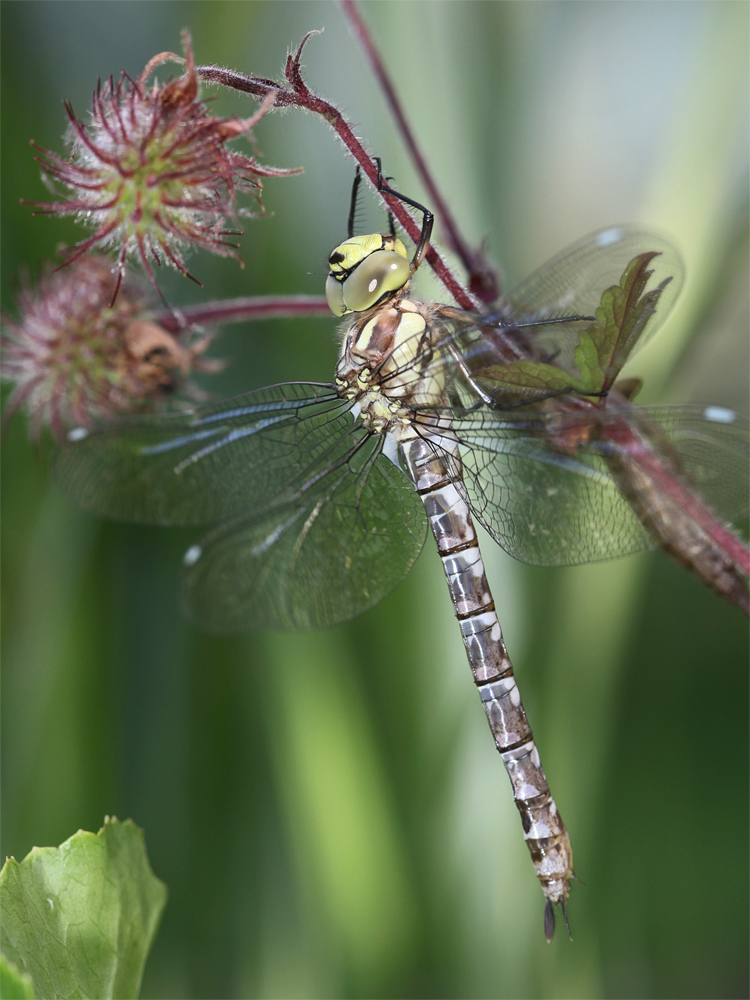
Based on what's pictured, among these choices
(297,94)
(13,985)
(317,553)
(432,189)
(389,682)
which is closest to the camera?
(13,985)

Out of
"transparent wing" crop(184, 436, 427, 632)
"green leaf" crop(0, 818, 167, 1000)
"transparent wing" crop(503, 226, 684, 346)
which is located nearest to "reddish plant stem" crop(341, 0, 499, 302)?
"transparent wing" crop(503, 226, 684, 346)

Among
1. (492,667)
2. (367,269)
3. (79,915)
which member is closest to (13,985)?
(79,915)

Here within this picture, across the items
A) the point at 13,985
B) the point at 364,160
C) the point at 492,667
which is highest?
the point at 364,160

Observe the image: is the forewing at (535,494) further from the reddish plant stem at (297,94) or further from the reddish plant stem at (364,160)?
the reddish plant stem at (297,94)

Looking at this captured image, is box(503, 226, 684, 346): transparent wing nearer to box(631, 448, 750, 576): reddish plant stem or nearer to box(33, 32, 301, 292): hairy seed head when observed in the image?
box(631, 448, 750, 576): reddish plant stem

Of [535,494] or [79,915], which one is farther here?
[535,494]

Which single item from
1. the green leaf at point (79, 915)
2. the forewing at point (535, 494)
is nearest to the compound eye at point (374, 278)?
the forewing at point (535, 494)

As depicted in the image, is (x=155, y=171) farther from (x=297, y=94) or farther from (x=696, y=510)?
(x=696, y=510)
